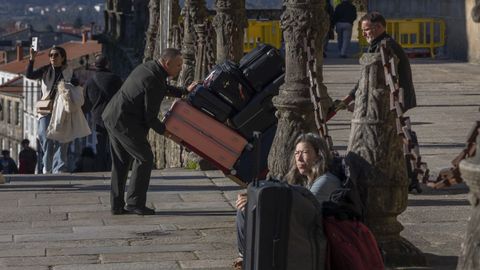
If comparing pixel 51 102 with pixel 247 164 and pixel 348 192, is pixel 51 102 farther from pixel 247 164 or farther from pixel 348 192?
pixel 348 192

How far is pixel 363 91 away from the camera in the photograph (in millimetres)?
9516

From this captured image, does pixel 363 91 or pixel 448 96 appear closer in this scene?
pixel 363 91

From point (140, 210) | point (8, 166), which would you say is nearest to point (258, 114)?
point (140, 210)

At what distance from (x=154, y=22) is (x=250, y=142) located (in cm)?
1424

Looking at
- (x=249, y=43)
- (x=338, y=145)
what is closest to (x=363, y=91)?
(x=338, y=145)

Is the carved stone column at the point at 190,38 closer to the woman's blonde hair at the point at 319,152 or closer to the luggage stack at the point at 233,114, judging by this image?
the luggage stack at the point at 233,114

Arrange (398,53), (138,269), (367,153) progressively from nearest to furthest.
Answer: (367,153)
(138,269)
(398,53)

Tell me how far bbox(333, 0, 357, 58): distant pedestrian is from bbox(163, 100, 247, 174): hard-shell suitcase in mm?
17256

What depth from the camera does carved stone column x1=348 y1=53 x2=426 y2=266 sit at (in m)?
9.39

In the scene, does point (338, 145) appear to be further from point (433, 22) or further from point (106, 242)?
point (433, 22)

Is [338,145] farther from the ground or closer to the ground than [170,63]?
closer to the ground

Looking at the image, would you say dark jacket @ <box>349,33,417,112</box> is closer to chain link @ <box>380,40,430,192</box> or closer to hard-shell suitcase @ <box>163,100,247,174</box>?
chain link @ <box>380,40,430,192</box>

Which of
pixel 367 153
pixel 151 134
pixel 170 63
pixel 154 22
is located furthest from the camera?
pixel 154 22

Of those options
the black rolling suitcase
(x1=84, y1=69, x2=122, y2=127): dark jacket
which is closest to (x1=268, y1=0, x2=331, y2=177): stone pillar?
the black rolling suitcase
